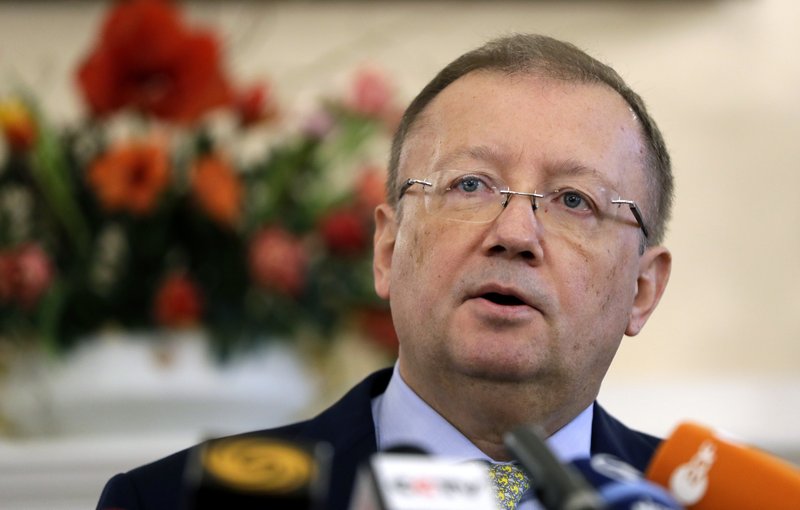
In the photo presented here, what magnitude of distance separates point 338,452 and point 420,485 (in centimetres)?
104

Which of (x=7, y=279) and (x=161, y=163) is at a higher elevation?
(x=161, y=163)

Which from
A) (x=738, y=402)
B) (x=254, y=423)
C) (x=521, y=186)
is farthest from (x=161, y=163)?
(x=738, y=402)

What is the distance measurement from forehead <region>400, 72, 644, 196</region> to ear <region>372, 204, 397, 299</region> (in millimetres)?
95

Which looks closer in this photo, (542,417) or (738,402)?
(542,417)

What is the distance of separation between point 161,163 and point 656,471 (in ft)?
5.42

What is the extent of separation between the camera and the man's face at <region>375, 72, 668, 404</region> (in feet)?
6.32

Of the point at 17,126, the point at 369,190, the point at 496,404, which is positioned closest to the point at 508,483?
the point at 496,404

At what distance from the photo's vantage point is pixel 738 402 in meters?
3.24

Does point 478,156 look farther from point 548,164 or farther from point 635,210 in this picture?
point 635,210

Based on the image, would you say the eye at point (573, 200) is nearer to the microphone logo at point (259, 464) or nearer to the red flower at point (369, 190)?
the red flower at point (369, 190)

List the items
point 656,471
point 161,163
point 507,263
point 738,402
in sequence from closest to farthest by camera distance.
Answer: point 656,471, point 507,263, point 161,163, point 738,402

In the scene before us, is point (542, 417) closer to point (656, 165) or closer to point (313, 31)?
point (656, 165)

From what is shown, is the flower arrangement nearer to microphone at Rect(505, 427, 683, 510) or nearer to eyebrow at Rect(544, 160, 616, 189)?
eyebrow at Rect(544, 160, 616, 189)

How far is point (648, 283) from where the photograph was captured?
7.45ft
